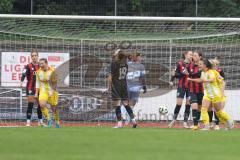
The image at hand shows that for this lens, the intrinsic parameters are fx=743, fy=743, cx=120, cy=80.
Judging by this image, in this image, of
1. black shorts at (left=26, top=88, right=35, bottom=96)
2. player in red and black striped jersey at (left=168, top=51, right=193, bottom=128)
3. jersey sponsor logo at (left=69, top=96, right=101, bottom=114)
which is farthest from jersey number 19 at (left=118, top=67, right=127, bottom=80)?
jersey sponsor logo at (left=69, top=96, right=101, bottom=114)

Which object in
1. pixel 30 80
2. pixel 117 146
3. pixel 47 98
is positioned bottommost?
pixel 117 146

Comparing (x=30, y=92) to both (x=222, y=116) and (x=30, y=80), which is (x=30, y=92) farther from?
(x=222, y=116)

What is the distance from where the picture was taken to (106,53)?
22844 millimetres

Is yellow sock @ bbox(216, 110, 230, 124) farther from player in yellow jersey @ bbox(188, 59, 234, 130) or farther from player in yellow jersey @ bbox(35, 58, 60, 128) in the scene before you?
player in yellow jersey @ bbox(35, 58, 60, 128)

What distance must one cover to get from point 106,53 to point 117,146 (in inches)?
437

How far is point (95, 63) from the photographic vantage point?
23.0 metres

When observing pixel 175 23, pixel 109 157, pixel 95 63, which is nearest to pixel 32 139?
pixel 109 157

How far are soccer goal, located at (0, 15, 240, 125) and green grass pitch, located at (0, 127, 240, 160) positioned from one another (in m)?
6.57

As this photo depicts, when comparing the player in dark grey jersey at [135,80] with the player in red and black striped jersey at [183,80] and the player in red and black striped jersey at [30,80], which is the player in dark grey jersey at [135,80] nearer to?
the player in red and black striped jersey at [183,80]

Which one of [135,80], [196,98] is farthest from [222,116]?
[135,80]

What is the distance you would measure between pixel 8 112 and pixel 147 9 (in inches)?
326

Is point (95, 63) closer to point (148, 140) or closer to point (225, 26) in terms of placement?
point (225, 26)

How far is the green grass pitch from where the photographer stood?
10.3 m

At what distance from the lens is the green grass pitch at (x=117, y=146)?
10.3 meters
